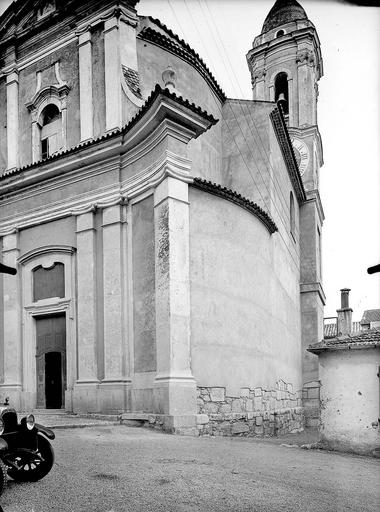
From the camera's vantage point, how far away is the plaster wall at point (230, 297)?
11.9 m

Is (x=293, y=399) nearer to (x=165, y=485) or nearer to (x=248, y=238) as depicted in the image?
(x=248, y=238)

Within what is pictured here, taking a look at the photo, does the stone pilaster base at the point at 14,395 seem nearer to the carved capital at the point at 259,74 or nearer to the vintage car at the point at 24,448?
the vintage car at the point at 24,448

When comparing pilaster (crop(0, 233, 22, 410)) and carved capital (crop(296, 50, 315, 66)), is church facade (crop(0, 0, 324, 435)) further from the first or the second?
carved capital (crop(296, 50, 315, 66))

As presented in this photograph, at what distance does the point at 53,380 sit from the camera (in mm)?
14008

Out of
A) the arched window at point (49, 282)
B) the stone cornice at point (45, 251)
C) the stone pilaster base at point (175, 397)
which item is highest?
the stone cornice at point (45, 251)

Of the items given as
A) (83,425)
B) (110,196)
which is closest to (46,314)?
(110,196)

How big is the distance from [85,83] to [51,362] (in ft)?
23.9

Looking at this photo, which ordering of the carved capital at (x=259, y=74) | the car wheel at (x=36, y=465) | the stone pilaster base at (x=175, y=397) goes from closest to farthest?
the car wheel at (x=36, y=465)
the stone pilaster base at (x=175, y=397)
the carved capital at (x=259, y=74)

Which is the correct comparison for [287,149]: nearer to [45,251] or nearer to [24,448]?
[45,251]

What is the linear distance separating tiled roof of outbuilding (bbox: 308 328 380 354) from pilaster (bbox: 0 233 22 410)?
7.54 metres

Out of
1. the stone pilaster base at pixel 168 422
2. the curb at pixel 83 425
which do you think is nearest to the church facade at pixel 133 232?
the stone pilaster base at pixel 168 422

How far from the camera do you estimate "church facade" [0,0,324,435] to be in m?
11.6

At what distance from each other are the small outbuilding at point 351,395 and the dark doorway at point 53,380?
6.50 m

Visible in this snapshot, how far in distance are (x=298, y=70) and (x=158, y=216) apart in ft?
Answer: 58.6
